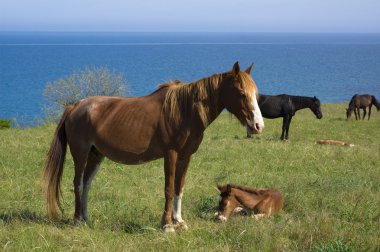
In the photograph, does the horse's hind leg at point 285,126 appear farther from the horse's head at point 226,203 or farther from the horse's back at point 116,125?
the horse's back at point 116,125

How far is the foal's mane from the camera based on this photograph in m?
6.24

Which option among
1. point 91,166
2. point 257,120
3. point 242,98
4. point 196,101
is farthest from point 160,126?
point 91,166

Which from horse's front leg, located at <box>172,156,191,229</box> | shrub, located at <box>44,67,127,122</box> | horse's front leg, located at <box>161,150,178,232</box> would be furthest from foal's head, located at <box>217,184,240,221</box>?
shrub, located at <box>44,67,127,122</box>

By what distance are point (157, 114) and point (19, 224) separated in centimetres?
241

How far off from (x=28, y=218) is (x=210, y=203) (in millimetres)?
2836

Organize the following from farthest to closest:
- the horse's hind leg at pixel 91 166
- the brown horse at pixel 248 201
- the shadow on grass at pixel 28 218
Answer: the brown horse at pixel 248 201
the horse's hind leg at pixel 91 166
the shadow on grass at pixel 28 218

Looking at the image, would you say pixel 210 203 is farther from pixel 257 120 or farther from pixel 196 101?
pixel 257 120

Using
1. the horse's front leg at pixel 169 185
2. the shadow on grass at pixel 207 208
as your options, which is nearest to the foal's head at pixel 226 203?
the shadow on grass at pixel 207 208

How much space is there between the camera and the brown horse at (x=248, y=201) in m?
7.17

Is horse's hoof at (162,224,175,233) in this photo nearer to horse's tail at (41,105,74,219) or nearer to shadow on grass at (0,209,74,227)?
shadow on grass at (0,209,74,227)

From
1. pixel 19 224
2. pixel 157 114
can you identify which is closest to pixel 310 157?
pixel 157 114

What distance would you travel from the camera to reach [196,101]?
6262mm

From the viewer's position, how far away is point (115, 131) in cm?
654

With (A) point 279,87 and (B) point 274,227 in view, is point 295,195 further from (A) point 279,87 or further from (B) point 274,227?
(A) point 279,87
